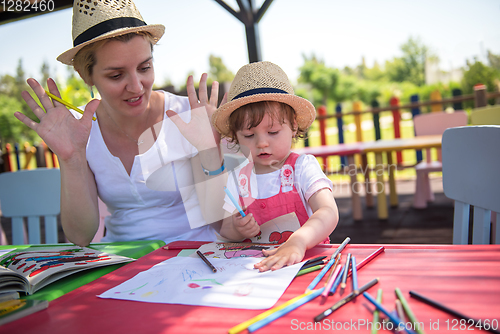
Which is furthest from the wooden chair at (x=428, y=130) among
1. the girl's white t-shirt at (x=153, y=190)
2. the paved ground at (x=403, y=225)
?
the girl's white t-shirt at (x=153, y=190)

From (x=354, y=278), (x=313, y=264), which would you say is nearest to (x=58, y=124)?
(x=313, y=264)

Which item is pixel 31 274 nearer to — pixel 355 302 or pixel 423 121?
pixel 355 302

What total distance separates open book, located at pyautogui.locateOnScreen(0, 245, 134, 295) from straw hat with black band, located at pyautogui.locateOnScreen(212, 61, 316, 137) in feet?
2.07

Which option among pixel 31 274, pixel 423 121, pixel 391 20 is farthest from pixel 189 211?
pixel 391 20

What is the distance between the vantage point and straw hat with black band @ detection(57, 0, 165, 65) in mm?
1370

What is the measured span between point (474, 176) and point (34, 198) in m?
2.01

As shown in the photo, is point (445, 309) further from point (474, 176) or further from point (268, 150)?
point (268, 150)

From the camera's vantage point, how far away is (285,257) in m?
0.87

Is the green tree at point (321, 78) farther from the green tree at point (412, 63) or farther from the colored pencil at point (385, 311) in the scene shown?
the colored pencil at point (385, 311)

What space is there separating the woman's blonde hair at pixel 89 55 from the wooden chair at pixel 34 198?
598mm

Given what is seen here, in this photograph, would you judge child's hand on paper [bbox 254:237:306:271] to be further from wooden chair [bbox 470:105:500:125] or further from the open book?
wooden chair [bbox 470:105:500:125]

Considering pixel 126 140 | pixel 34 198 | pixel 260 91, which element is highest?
pixel 260 91

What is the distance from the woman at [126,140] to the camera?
4.36 ft

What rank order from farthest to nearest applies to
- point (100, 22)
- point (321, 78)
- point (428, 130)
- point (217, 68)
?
1. point (217, 68)
2. point (321, 78)
3. point (428, 130)
4. point (100, 22)
